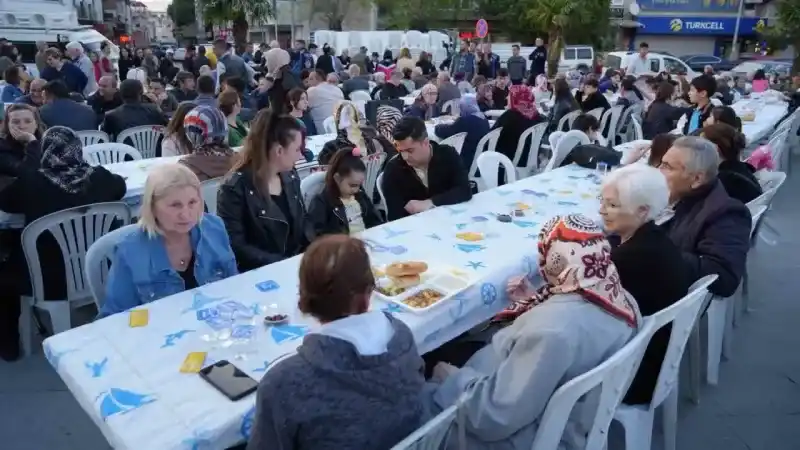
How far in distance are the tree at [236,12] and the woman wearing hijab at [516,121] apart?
709 inches

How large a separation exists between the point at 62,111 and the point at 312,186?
3608 millimetres

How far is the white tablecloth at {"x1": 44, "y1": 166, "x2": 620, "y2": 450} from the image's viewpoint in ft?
4.90

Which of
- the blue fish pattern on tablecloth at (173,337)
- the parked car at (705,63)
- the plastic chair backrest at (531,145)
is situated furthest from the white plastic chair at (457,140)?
the parked car at (705,63)

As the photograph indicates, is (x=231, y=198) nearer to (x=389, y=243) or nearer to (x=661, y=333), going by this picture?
(x=389, y=243)

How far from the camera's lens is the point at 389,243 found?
2766 millimetres

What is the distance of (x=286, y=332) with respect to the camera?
6.34 feet

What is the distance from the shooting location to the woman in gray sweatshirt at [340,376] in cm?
135

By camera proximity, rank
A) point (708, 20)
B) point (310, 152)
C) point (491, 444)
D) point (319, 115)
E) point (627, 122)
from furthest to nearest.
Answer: point (708, 20) < point (627, 122) < point (319, 115) < point (310, 152) < point (491, 444)

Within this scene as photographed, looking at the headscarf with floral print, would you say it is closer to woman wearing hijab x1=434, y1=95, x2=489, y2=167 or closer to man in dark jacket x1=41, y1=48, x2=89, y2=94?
woman wearing hijab x1=434, y1=95, x2=489, y2=167

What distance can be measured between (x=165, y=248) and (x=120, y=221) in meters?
0.88

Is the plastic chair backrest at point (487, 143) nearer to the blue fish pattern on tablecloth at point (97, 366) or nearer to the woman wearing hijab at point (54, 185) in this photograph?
the woman wearing hijab at point (54, 185)

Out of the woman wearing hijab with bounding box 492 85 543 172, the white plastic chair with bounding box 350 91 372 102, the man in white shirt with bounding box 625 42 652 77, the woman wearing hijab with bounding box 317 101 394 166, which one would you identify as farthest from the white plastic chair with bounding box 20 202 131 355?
the man in white shirt with bounding box 625 42 652 77

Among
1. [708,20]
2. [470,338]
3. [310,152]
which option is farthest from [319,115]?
[708,20]

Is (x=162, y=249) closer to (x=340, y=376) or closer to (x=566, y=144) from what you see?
(x=340, y=376)
